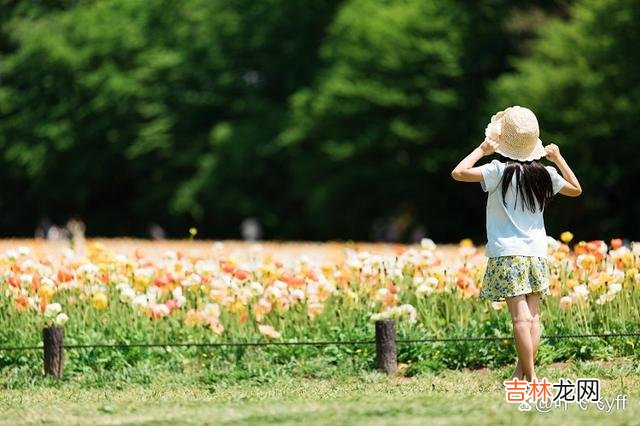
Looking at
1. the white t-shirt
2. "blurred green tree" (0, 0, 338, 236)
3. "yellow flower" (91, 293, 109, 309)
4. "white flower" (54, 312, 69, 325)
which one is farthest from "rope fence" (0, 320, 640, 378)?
"blurred green tree" (0, 0, 338, 236)

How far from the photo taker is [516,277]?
26.5 ft

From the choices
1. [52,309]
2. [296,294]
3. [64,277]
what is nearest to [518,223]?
[296,294]

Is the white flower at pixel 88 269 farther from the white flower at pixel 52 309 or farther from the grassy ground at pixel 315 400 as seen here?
the grassy ground at pixel 315 400

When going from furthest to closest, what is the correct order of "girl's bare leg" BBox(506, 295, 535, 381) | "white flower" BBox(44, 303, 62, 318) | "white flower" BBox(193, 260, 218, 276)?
"white flower" BBox(193, 260, 218, 276) → "white flower" BBox(44, 303, 62, 318) → "girl's bare leg" BBox(506, 295, 535, 381)

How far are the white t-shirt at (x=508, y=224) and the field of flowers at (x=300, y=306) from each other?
1695 mm

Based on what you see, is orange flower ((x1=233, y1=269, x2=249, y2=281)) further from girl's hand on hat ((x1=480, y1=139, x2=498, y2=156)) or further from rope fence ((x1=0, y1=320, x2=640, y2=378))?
girl's hand on hat ((x1=480, y1=139, x2=498, y2=156))

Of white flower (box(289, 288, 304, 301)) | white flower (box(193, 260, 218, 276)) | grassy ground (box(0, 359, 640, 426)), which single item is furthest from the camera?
white flower (box(193, 260, 218, 276))

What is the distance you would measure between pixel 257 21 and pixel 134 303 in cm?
3313

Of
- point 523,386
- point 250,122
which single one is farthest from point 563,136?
point 523,386

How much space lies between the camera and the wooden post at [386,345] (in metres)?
9.55

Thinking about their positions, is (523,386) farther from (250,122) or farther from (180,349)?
(250,122)

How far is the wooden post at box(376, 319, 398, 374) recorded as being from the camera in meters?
9.55

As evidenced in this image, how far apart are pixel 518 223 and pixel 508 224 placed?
6cm

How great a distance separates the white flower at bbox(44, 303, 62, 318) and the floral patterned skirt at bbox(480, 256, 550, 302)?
3.69 metres
